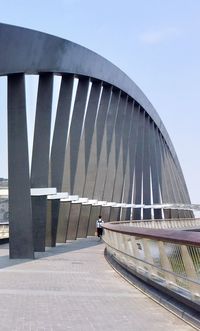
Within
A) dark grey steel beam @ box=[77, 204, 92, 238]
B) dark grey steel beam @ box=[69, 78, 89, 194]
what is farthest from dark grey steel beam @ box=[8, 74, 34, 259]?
dark grey steel beam @ box=[77, 204, 92, 238]

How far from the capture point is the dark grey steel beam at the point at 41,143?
20.1m

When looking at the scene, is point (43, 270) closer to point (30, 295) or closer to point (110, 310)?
point (30, 295)

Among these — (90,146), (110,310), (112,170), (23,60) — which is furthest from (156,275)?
(112,170)

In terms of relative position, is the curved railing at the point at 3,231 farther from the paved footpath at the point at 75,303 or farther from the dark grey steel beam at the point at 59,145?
the paved footpath at the point at 75,303

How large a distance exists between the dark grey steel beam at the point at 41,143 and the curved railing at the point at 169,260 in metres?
7.72

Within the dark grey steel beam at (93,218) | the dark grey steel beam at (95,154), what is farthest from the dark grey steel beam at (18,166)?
the dark grey steel beam at (93,218)

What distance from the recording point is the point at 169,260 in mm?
9125

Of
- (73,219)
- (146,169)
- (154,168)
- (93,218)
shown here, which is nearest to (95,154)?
(73,219)

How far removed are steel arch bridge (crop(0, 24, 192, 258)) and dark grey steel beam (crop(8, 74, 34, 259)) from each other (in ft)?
0.10

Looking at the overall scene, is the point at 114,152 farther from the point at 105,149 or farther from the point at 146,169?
the point at 146,169

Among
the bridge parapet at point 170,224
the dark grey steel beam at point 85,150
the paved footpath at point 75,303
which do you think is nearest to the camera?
the paved footpath at point 75,303

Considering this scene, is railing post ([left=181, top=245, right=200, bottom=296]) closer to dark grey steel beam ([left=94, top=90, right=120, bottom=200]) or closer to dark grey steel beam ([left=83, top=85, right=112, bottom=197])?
dark grey steel beam ([left=83, top=85, right=112, bottom=197])

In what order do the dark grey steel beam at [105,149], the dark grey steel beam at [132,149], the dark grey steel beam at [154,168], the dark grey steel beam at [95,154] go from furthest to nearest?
the dark grey steel beam at [154,168], the dark grey steel beam at [132,149], the dark grey steel beam at [105,149], the dark grey steel beam at [95,154]

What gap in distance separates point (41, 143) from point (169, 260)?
11.8m
